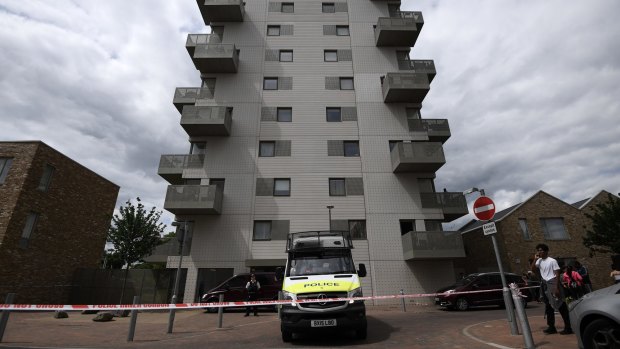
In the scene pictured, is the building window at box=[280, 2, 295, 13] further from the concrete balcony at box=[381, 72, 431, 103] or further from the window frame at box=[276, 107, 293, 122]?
the concrete balcony at box=[381, 72, 431, 103]

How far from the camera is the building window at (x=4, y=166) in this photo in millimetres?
17375

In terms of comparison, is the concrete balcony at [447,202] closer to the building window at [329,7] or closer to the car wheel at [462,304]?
the car wheel at [462,304]

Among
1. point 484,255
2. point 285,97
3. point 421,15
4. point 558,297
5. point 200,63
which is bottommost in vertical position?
point 558,297

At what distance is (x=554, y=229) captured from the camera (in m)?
25.2

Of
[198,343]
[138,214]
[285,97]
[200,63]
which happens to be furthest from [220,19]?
[198,343]

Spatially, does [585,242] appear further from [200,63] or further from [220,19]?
[220,19]

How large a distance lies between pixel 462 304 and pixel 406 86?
14339mm

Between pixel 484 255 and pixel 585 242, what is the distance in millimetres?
6775

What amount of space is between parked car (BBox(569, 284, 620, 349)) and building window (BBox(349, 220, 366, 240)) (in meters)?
15.2

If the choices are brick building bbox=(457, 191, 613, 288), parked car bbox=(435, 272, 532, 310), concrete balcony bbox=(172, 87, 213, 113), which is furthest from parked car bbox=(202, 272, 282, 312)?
brick building bbox=(457, 191, 613, 288)

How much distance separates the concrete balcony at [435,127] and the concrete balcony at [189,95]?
50.2ft

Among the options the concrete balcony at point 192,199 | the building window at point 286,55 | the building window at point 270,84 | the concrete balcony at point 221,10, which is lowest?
the concrete balcony at point 192,199

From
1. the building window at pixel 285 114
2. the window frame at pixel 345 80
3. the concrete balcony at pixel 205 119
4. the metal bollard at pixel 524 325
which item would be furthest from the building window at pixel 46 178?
the metal bollard at pixel 524 325

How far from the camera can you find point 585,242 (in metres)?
22.5
